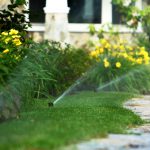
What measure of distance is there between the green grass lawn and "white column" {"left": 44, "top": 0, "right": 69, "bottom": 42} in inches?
145

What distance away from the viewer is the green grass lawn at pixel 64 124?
221 inches

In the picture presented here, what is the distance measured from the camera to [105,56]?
1374cm

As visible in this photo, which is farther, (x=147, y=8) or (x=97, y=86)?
(x=147, y=8)

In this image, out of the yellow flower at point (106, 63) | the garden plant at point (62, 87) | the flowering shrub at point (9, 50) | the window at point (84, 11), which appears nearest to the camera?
the garden plant at point (62, 87)

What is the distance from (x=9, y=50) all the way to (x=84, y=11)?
25.9 ft

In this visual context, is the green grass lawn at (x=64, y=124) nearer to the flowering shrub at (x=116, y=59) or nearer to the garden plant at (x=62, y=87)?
the garden plant at (x=62, y=87)

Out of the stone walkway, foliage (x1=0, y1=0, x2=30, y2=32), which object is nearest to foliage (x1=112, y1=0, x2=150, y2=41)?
foliage (x1=0, y1=0, x2=30, y2=32)

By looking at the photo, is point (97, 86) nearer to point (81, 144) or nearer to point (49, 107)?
point (49, 107)

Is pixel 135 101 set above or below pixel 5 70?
below

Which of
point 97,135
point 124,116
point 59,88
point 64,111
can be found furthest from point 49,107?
point 97,135

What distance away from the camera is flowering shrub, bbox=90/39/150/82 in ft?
43.3

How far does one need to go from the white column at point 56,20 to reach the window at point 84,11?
5.95ft

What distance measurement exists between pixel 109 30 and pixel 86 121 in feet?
28.6

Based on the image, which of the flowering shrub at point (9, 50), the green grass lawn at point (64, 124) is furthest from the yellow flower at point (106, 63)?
the flowering shrub at point (9, 50)
